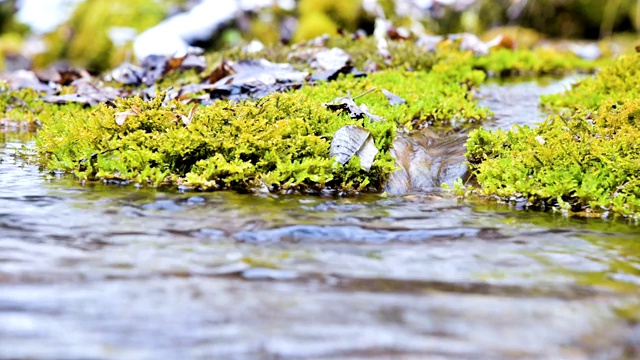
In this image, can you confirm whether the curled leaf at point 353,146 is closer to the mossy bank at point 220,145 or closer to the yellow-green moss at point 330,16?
the mossy bank at point 220,145

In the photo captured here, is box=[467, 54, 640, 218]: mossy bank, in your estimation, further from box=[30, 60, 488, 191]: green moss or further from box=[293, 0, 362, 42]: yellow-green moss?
box=[293, 0, 362, 42]: yellow-green moss

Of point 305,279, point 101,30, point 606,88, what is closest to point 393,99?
point 606,88

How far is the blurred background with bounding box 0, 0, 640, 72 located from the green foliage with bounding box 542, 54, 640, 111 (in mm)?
4539

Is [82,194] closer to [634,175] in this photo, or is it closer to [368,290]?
[368,290]

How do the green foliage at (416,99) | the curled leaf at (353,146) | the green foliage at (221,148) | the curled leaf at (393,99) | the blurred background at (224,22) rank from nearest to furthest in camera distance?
the green foliage at (221,148) → the curled leaf at (353,146) → the green foliage at (416,99) → the curled leaf at (393,99) → the blurred background at (224,22)

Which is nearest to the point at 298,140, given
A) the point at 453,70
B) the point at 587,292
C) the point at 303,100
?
the point at 303,100

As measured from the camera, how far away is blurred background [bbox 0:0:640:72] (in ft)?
48.9

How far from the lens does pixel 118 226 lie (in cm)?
346

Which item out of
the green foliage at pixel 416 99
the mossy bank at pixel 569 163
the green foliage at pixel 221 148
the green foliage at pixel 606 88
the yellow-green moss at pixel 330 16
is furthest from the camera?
the yellow-green moss at pixel 330 16

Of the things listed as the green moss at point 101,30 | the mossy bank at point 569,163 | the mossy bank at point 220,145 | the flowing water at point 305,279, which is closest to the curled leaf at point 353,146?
the mossy bank at point 220,145

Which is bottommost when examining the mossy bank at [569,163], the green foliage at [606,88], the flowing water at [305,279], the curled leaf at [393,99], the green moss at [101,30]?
the flowing water at [305,279]

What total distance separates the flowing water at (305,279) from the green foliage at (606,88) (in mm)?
3496

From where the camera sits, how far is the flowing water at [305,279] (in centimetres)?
223

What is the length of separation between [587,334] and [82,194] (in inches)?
124
